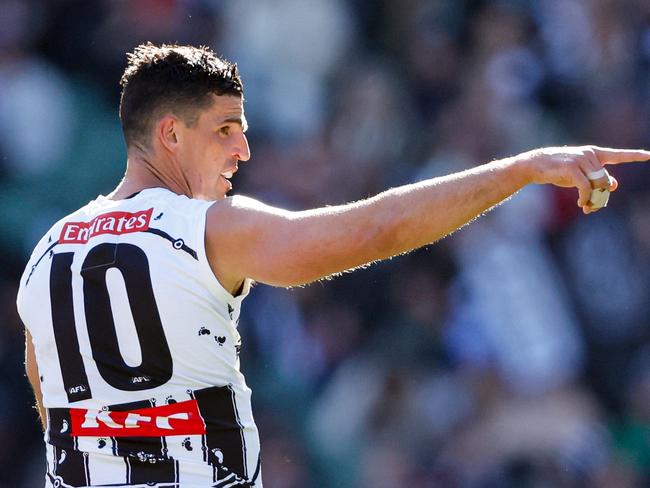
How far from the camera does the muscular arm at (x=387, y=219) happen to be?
336 centimetres

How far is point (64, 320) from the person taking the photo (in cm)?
376

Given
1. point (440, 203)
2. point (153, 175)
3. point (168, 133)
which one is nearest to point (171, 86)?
point (168, 133)

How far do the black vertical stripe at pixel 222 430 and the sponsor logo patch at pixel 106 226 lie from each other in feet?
1.77

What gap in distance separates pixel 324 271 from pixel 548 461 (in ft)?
17.8

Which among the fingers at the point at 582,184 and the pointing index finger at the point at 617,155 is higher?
the pointing index finger at the point at 617,155

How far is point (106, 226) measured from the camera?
376cm

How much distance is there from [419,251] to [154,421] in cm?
562

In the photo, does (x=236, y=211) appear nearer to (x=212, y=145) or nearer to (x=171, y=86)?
(x=212, y=145)

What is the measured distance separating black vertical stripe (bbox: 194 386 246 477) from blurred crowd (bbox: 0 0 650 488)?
4.80 metres

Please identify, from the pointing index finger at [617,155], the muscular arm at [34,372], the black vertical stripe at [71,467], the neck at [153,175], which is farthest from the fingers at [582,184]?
the muscular arm at [34,372]

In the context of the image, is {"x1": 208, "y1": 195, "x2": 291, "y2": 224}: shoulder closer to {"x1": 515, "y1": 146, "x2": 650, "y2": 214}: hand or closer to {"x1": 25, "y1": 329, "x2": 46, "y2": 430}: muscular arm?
{"x1": 515, "y1": 146, "x2": 650, "y2": 214}: hand

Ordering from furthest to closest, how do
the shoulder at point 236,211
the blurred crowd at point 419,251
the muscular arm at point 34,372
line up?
1. the blurred crowd at point 419,251
2. the muscular arm at point 34,372
3. the shoulder at point 236,211

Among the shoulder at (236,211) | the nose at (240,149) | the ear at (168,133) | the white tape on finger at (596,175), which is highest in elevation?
the ear at (168,133)

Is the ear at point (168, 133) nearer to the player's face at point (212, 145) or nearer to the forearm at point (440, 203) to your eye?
the player's face at point (212, 145)
